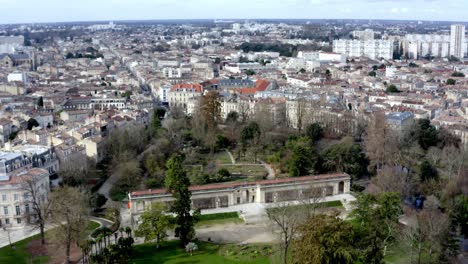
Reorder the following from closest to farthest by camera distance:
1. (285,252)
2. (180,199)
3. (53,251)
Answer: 1. (285,252)
2. (180,199)
3. (53,251)

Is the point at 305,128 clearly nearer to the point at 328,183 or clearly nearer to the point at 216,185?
the point at 328,183

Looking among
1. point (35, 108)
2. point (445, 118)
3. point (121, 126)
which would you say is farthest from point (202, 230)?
point (35, 108)

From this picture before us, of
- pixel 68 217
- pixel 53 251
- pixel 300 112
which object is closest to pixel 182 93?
pixel 300 112

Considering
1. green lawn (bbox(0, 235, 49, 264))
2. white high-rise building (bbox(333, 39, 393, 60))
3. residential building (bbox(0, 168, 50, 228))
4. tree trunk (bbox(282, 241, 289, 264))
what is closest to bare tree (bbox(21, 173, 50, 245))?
residential building (bbox(0, 168, 50, 228))

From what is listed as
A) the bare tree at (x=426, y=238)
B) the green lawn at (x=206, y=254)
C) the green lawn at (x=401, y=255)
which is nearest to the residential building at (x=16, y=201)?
the green lawn at (x=206, y=254)

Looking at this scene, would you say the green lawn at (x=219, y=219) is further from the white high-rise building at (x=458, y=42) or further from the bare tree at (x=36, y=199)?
the white high-rise building at (x=458, y=42)

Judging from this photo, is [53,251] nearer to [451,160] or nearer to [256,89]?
[451,160]

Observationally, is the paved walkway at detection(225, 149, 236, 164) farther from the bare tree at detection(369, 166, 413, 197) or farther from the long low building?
the bare tree at detection(369, 166, 413, 197)
